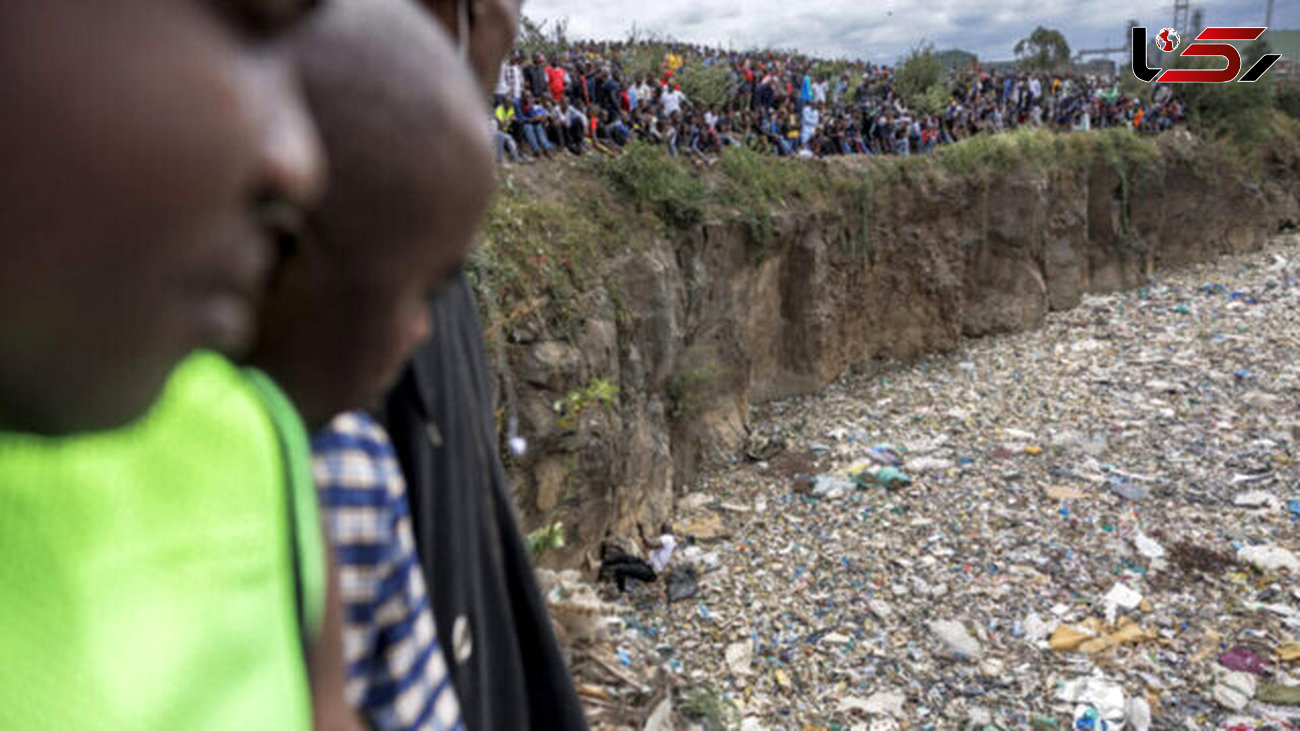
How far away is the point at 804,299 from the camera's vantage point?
9820 mm

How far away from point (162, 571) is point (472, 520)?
29.5 inches

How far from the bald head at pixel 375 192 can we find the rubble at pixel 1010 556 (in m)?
1.95

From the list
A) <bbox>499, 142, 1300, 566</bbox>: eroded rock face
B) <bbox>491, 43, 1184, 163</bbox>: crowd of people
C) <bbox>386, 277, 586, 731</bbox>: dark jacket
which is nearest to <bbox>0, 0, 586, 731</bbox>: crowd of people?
<bbox>386, 277, 586, 731</bbox>: dark jacket

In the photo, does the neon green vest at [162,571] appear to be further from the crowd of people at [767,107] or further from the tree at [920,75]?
the tree at [920,75]

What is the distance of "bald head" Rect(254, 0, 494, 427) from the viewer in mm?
439

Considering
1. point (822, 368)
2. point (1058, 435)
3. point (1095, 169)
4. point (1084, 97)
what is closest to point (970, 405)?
point (1058, 435)

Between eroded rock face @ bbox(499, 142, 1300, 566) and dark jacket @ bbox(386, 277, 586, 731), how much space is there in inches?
144

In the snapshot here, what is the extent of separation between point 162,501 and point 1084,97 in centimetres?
2031

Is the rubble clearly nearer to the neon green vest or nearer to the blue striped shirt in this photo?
the blue striped shirt

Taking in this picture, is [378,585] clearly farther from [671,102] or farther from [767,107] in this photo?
[767,107]

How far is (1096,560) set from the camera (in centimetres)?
650

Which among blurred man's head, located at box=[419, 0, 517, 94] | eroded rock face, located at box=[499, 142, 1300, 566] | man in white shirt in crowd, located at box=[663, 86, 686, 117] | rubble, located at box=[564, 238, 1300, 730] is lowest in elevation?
rubble, located at box=[564, 238, 1300, 730]

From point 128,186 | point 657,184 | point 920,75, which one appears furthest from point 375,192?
point 920,75

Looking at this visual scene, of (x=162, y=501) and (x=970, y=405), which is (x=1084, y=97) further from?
(x=162, y=501)
